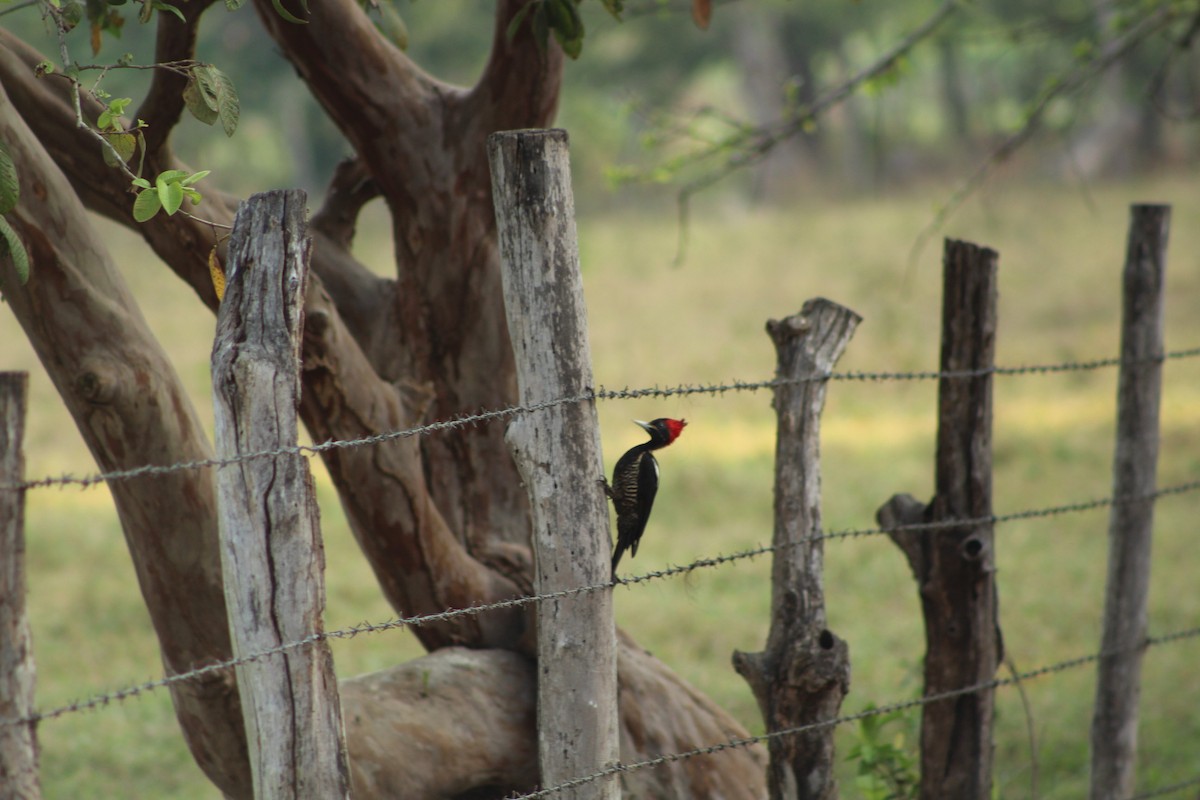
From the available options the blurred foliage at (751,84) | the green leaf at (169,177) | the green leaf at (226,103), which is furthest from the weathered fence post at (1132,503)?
the blurred foliage at (751,84)

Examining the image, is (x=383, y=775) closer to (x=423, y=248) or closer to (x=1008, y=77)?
(x=423, y=248)

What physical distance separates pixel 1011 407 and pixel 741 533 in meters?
4.55

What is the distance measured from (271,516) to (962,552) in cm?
218

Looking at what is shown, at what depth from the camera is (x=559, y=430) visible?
2701 millimetres

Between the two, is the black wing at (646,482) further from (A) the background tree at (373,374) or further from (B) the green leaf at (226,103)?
(B) the green leaf at (226,103)

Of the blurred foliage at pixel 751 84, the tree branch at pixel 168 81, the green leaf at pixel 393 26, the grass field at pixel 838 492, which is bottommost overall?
the grass field at pixel 838 492

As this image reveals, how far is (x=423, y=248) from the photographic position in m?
4.25

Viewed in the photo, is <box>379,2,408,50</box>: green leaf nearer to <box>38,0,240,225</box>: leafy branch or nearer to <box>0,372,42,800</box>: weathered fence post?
<box>38,0,240,225</box>: leafy branch

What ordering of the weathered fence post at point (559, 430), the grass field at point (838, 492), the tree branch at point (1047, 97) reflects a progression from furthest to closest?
1. the grass field at point (838, 492)
2. the tree branch at point (1047, 97)
3. the weathered fence post at point (559, 430)

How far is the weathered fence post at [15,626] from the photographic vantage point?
3365 millimetres

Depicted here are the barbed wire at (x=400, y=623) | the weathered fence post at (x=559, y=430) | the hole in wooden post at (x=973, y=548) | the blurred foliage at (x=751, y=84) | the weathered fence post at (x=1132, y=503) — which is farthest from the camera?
the blurred foliage at (x=751, y=84)

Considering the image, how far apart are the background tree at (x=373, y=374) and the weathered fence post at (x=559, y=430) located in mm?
710

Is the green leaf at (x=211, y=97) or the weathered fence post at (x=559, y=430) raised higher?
the green leaf at (x=211, y=97)

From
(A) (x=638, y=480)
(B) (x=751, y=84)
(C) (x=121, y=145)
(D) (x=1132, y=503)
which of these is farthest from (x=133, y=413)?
(B) (x=751, y=84)
